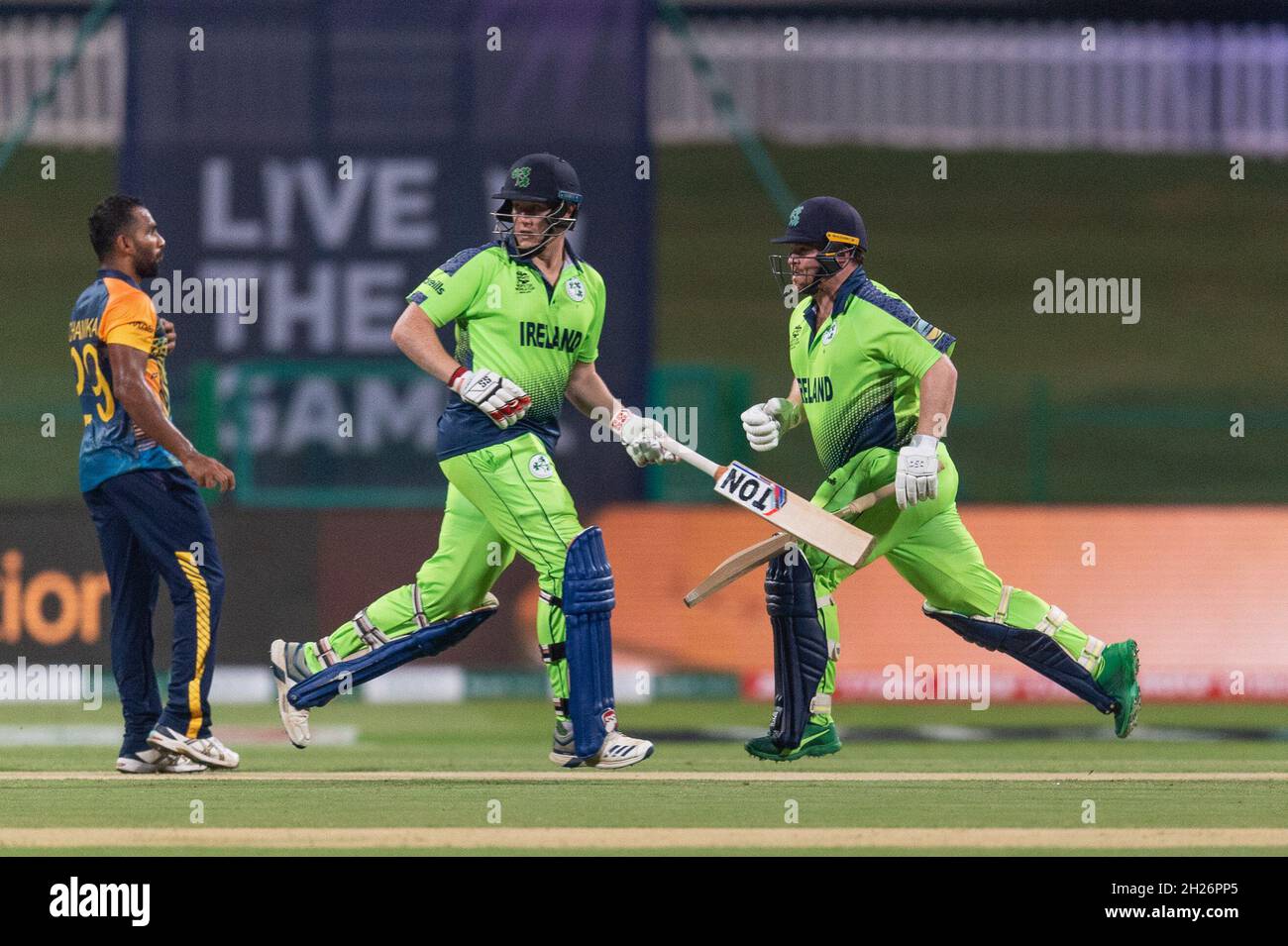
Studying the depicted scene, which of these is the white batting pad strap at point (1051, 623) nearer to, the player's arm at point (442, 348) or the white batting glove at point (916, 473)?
the white batting glove at point (916, 473)

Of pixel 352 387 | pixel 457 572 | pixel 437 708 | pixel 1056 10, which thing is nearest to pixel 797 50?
pixel 1056 10

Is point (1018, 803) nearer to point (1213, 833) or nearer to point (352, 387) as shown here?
point (1213, 833)

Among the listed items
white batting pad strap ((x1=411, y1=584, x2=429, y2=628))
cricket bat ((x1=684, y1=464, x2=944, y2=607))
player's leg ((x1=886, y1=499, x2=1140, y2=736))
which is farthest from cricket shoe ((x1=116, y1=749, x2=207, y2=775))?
player's leg ((x1=886, y1=499, x2=1140, y2=736))

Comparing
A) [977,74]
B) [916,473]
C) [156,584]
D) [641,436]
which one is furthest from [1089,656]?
[977,74]

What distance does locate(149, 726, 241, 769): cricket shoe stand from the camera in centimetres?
880

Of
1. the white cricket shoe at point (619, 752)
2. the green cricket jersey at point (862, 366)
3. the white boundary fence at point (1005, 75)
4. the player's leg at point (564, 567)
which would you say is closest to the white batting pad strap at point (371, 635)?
the player's leg at point (564, 567)

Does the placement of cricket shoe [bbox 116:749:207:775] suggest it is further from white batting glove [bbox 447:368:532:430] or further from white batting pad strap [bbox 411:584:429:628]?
white batting glove [bbox 447:368:532:430]

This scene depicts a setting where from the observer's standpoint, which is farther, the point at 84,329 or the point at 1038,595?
the point at 1038,595

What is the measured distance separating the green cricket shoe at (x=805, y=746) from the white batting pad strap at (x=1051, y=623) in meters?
0.86

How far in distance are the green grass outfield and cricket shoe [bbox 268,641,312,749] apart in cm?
15

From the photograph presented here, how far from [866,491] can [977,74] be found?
466 inches

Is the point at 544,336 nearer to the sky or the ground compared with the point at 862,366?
nearer to the sky

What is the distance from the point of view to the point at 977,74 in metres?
20.3

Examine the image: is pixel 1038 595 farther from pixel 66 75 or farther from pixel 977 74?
pixel 66 75
